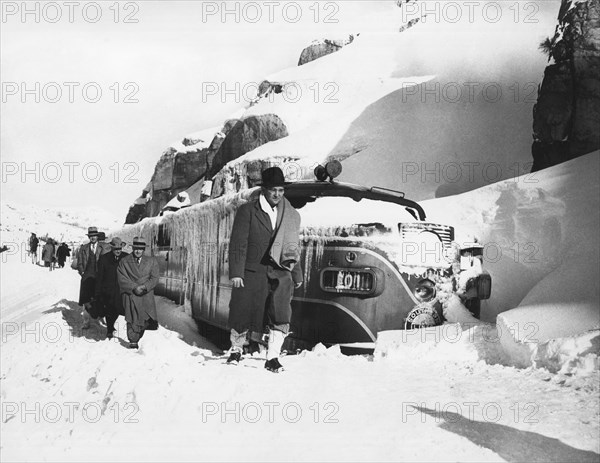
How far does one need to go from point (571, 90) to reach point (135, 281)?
1471 cm

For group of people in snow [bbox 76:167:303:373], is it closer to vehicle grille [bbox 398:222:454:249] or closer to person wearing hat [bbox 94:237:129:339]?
vehicle grille [bbox 398:222:454:249]

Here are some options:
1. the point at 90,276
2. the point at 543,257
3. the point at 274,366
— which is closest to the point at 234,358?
the point at 274,366

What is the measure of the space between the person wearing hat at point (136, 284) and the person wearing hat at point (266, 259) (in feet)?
6.75

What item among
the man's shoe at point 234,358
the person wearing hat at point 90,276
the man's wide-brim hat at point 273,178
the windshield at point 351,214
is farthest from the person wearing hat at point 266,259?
the person wearing hat at point 90,276

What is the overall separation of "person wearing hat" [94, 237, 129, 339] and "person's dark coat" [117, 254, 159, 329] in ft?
3.10

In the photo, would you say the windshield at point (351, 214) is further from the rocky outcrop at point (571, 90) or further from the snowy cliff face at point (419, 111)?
the snowy cliff face at point (419, 111)

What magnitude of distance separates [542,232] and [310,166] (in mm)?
19899

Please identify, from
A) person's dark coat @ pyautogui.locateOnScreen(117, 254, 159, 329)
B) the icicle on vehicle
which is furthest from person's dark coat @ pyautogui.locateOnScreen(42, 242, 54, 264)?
the icicle on vehicle

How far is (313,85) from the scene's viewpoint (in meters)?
43.3

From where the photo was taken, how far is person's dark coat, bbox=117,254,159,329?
6.57 meters

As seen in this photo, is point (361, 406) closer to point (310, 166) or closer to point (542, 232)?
point (542, 232)

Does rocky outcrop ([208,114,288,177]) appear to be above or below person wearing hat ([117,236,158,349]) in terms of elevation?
above

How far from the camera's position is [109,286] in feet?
25.4

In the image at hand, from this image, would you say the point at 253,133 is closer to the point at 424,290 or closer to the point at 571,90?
the point at 571,90
